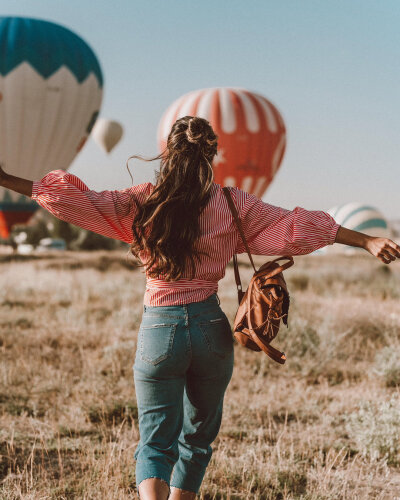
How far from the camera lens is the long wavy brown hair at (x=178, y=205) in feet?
7.61

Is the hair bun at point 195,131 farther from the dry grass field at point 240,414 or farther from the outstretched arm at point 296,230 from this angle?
the dry grass field at point 240,414

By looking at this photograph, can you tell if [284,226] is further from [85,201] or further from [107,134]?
[107,134]

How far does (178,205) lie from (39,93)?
17.8 m

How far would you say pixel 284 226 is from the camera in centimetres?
248

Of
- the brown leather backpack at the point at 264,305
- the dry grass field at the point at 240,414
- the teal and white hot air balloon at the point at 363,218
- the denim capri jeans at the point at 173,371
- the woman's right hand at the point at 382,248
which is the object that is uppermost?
the teal and white hot air balloon at the point at 363,218

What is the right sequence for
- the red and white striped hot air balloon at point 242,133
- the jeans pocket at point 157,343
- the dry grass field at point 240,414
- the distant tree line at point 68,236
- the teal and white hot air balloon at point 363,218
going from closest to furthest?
the jeans pocket at point 157,343 < the dry grass field at point 240,414 < the red and white striped hot air balloon at point 242,133 < the teal and white hot air balloon at point 363,218 < the distant tree line at point 68,236

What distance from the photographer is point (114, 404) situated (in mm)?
4715

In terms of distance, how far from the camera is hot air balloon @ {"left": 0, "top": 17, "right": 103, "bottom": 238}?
18.6m

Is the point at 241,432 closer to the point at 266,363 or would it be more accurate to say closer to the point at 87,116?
the point at 266,363

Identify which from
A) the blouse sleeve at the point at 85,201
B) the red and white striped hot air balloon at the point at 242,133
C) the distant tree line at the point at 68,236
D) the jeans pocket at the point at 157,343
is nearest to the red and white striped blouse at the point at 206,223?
the blouse sleeve at the point at 85,201

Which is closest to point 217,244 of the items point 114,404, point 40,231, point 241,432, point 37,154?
point 241,432

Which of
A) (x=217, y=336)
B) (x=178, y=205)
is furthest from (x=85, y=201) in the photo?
(x=217, y=336)

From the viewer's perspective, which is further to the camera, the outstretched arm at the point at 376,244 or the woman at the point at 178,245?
the outstretched arm at the point at 376,244

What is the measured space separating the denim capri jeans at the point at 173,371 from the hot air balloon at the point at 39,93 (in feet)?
57.2
